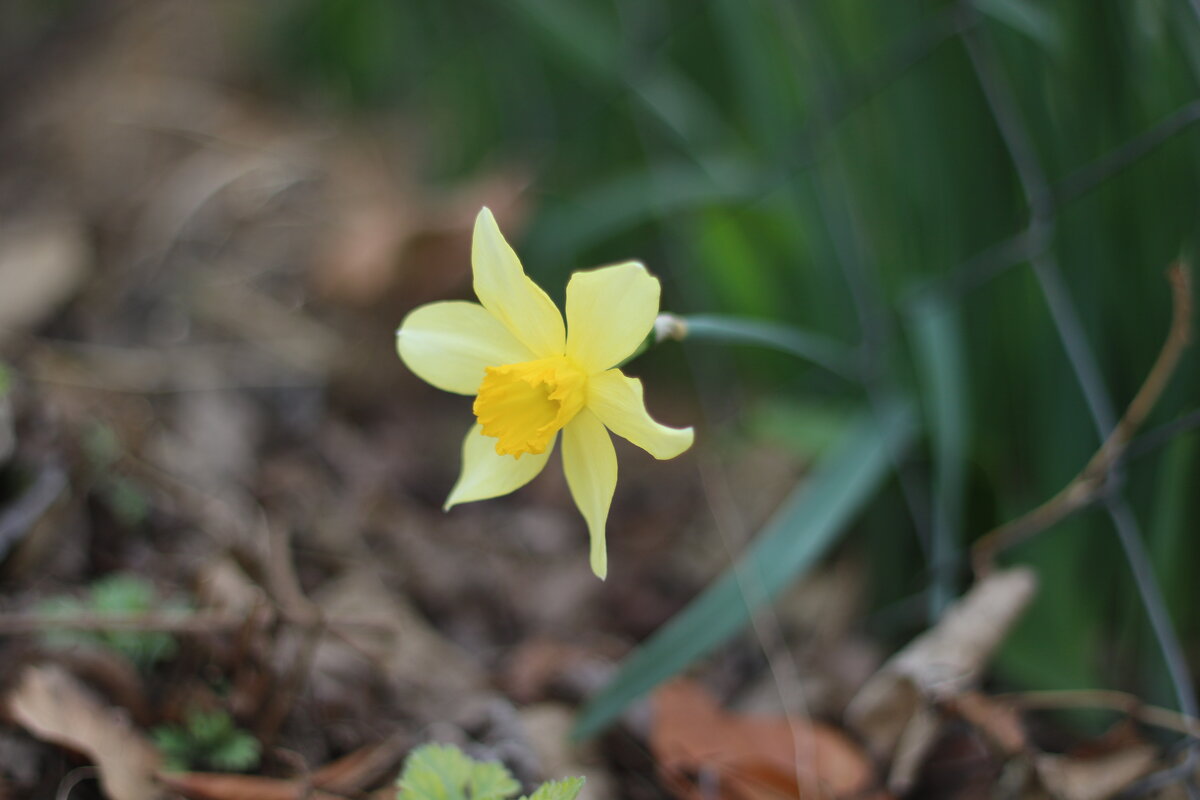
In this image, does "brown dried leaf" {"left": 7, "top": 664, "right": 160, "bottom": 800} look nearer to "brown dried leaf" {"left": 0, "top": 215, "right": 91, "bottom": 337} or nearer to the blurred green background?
"brown dried leaf" {"left": 0, "top": 215, "right": 91, "bottom": 337}

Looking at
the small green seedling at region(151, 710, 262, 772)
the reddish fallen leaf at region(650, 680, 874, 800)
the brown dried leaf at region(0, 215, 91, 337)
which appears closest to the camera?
the small green seedling at region(151, 710, 262, 772)

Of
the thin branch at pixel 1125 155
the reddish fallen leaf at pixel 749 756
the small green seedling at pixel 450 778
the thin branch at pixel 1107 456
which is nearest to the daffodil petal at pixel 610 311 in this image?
the small green seedling at pixel 450 778

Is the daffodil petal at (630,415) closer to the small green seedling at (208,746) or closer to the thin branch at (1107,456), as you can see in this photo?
the small green seedling at (208,746)

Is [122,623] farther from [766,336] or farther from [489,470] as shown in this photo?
[766,336]

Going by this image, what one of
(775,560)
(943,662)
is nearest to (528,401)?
(775,560)

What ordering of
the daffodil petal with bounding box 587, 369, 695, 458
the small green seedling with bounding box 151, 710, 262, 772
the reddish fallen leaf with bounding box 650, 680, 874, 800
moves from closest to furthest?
the daffodil petal with bounding box 587, 369, 695, 458, the small green seedling with bounding box 151, 710, 262, 772, the reddish fallen leaf with bounding box 650, 680, 874, 800

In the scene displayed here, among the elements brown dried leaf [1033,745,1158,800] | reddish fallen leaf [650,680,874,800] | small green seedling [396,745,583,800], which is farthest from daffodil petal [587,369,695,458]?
brown dried leaf [1033,745,1158,800]

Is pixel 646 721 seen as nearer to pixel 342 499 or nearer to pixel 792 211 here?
pixel 342 499
